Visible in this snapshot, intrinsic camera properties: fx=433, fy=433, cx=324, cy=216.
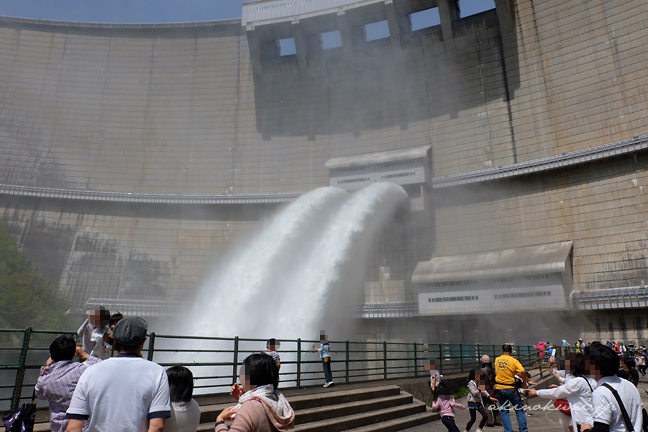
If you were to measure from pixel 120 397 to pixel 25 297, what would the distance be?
1186 inches

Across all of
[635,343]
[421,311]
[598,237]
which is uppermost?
[598,237]

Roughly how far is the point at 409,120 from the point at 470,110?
3.99 m

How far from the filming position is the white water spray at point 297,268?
60.5ft

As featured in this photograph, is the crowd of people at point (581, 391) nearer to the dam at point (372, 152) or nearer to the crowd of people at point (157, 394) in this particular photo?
the crowd of people at point (157, 394)

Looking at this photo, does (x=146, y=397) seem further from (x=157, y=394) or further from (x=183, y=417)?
(x=183, y=417)

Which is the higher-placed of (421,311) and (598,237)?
(598,237)

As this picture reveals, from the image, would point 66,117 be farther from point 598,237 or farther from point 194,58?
point 598,237

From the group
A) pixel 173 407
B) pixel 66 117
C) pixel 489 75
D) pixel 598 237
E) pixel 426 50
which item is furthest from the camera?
pixel 66 117

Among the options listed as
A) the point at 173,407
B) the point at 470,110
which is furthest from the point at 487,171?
the point at 173,407

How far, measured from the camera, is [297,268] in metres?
21.4

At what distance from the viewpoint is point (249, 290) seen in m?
19.5

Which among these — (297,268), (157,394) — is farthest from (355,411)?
(297,268)

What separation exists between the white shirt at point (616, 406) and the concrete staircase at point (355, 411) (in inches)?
180

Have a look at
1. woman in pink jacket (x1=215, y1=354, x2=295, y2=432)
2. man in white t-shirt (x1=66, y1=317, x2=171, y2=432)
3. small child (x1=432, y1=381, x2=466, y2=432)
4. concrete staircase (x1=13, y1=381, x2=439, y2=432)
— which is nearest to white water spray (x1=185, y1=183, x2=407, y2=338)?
concrete staircase (x1=13, y1=381, x2=439, y2=432)
